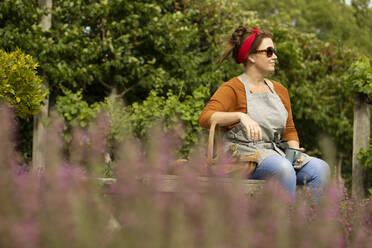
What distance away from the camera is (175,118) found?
6.50 metres

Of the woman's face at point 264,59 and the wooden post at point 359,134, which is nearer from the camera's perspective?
the woman's face at point 264,59

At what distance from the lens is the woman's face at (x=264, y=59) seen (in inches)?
136

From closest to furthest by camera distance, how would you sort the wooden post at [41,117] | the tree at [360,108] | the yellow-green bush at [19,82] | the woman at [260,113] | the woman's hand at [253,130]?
the woman's hand at [253,130] < the woman at [260,113] < the yellow-green bush at [19,82] < the tree at [360,108] < the wooden post at [41,117]

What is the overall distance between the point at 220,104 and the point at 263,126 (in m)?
0.32

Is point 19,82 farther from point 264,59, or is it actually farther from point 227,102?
point 264,59

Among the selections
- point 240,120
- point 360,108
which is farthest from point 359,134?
point 240,120

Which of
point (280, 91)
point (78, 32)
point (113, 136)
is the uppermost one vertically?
point (78, 32)

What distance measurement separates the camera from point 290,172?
2980 mm

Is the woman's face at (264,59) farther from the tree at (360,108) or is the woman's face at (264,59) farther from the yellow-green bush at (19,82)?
the tree at (360,108)

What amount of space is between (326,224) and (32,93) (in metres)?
4.01

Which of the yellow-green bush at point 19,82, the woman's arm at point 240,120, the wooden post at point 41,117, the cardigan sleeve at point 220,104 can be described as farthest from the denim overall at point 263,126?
the wooden post at point 41,117

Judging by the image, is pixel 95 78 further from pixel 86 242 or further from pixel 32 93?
pixel 86 242

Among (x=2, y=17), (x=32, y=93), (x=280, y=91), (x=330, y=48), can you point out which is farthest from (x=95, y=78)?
(x=330, y=48)

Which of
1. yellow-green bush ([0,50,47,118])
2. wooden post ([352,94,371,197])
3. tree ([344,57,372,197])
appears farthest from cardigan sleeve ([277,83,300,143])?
wooden post ([352,94,371,197])
